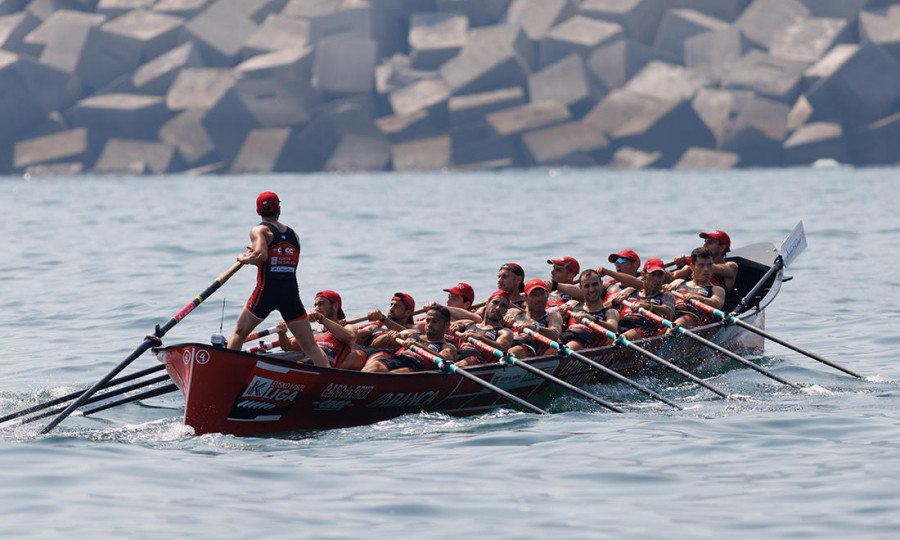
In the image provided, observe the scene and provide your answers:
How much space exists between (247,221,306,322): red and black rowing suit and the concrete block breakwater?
8045 centimetres

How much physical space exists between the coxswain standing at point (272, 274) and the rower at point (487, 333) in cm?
259

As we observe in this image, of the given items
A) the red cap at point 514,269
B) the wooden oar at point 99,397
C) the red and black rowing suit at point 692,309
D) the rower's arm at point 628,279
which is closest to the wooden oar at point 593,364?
the red cap at point 514,269

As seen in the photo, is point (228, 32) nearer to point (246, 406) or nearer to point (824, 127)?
point (824, 127)

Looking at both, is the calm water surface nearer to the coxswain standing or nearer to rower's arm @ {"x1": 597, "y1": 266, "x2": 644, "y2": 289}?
the coxswain standing

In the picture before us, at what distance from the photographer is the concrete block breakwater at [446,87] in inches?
3563

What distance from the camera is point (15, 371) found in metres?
17.6

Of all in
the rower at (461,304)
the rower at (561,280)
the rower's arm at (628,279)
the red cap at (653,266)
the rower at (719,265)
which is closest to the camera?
the rower at (461,304)

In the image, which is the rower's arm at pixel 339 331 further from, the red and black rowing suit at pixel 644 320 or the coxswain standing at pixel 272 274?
the red and black rowing suit at pixel 644 320

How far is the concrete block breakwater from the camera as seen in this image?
90.5 metres

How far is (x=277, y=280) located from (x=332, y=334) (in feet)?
6.31

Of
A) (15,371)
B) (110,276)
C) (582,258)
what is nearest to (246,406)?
(15,371)

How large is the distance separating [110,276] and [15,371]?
464 inches

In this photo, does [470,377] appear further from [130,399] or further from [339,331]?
[130,399]

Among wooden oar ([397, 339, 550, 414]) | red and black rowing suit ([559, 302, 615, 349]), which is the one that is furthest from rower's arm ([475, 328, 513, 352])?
red and black rowing suit ([559, 302, 615, 349])
